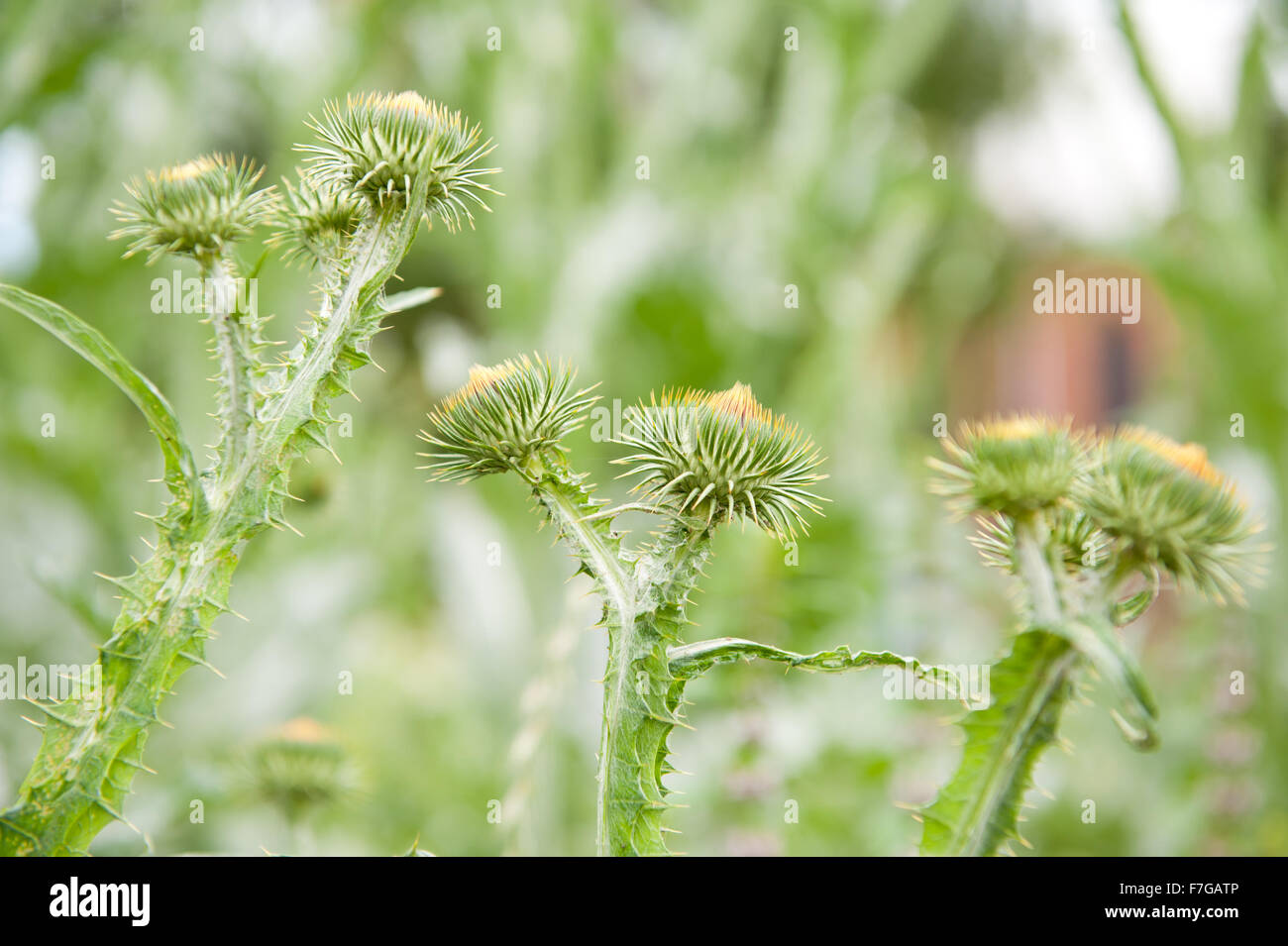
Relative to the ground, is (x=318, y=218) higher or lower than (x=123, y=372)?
higher

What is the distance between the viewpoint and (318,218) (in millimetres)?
930

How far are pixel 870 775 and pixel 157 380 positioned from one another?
3.40m

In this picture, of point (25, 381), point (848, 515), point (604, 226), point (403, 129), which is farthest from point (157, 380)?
point (403, 129)

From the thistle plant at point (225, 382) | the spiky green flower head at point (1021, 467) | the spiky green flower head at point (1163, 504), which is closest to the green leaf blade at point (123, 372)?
the thistle plant at point (225, 382)

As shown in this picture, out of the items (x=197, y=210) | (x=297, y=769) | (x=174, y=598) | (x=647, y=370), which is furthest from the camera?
(x=647, y=370)

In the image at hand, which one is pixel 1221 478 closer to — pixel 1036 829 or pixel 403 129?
pixel 403 129

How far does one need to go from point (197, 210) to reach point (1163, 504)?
38.1 inches

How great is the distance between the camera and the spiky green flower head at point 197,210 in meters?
0.91

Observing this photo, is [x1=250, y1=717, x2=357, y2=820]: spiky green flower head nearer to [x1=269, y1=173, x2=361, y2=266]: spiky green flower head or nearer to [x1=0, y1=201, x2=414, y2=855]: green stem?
[x1=0, y1=201, x2=414, y2=855]: green stem

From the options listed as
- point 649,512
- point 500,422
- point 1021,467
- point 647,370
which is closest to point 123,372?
point 500,422

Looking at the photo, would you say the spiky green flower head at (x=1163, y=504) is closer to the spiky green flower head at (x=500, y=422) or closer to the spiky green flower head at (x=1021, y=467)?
the spiky green flower head at (x=1021, y=467)

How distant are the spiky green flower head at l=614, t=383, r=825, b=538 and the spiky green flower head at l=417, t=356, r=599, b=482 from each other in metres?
0.08

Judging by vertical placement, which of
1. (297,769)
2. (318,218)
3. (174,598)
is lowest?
(297,769)

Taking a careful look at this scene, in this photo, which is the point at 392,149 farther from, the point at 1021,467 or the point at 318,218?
the point at 1021,467
